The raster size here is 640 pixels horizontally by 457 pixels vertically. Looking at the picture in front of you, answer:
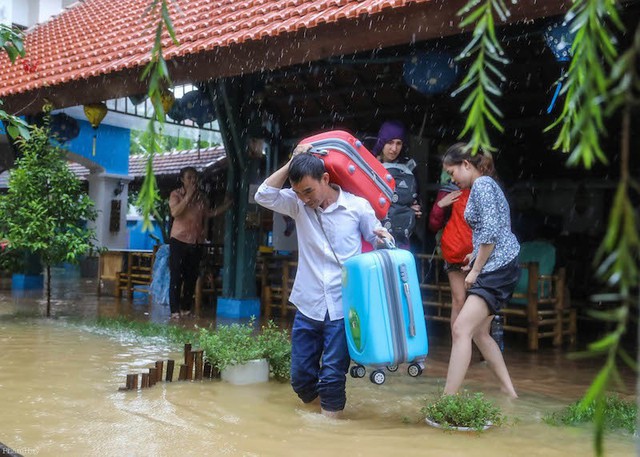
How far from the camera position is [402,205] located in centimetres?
581

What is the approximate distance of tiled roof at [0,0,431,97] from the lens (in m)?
6.43

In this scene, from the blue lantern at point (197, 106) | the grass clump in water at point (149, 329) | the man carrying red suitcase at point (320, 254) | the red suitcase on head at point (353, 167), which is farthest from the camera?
the blue lantern at point (197, 106)

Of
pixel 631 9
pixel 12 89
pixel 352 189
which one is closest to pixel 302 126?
pixel 12 89

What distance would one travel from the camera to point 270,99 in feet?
34.2

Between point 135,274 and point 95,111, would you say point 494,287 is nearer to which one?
point 95,111

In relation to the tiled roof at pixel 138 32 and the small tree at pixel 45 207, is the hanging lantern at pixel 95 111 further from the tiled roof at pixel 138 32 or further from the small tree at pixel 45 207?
the small tree at pixel 45 207

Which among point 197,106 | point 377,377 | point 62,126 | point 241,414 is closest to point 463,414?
point 377,377

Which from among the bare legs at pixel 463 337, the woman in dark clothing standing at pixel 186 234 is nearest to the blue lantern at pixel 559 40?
the bare legs at pixel 463 337

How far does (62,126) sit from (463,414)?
30.5 ft

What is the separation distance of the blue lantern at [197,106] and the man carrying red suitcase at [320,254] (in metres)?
5.85

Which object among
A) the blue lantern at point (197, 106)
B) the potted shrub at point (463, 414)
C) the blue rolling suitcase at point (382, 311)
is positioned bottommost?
the potted shrub at point (463, 414)

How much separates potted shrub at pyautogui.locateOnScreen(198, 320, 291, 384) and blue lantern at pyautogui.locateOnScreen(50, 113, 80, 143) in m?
7.10

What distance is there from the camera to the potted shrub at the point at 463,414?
12.9 feet

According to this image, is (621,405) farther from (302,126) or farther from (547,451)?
(302,126)
